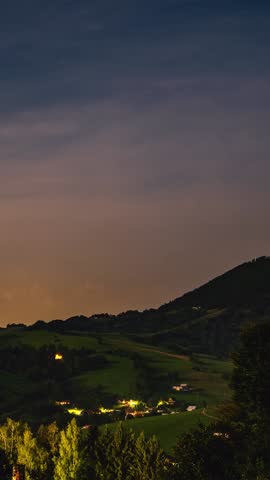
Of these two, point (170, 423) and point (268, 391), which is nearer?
point (268, 391)

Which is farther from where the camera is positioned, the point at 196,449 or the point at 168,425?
the point at 168,425

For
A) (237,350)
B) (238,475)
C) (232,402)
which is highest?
(237,350)

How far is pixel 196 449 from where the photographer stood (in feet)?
295

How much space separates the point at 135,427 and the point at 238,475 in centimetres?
10152

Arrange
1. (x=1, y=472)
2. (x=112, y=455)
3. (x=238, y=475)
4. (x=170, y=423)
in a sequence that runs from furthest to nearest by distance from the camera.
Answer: (x=170, y=423)
(x=1, y=472)
(x=112, y=455)
(x=238, y=475)

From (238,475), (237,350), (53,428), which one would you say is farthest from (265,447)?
(53,428)

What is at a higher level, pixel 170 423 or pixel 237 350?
pixel 237 350

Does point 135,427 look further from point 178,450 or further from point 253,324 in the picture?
point 178,450

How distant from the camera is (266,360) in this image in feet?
338

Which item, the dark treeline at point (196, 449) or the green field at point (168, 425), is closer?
the dark treeline at point (196, 449)

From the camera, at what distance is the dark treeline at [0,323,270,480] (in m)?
89.2

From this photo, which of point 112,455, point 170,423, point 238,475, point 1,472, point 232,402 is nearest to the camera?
point 238,475

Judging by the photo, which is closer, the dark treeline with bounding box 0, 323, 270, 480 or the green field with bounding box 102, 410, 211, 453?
the dark treeline with bounding box 0, 323, 270, 480

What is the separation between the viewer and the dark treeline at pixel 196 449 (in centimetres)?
8925
